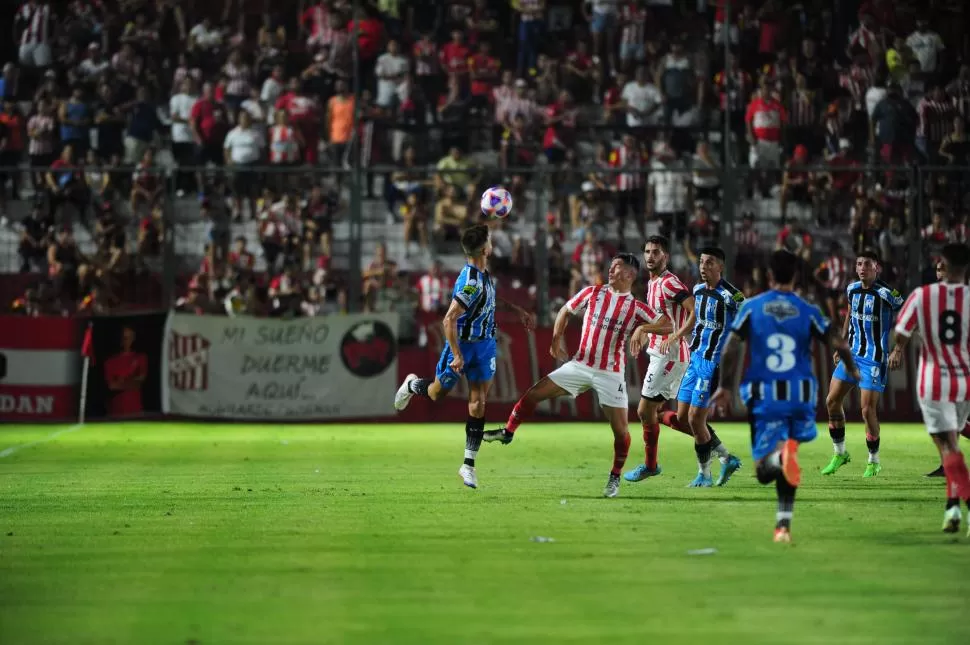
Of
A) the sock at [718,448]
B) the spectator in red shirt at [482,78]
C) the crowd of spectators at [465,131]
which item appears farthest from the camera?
the spectator in red shirt at [482,78]

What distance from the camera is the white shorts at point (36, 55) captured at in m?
31.9

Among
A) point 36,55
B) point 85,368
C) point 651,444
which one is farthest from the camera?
point 36,55

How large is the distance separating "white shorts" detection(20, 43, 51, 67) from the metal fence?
15.9ft

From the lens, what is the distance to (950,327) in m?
10.8

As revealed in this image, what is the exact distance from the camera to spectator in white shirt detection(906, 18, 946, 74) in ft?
99.9

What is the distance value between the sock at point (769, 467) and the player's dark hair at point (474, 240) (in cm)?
399

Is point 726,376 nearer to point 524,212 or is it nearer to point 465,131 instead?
point 524,212

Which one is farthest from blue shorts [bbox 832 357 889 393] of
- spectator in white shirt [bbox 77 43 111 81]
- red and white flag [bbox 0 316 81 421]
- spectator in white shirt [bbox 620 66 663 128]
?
spectator in white shirt [bbox 77 43 111 81]

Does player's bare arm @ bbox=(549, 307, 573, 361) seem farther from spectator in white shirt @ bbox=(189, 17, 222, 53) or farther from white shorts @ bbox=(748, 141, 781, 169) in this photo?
spectator in white shirt @ bbox=(189, 17, 222, 53)

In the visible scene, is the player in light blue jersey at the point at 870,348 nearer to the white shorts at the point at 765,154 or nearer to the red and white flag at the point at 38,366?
the white shorts at the point at 765,154

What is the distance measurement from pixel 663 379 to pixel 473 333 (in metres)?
2.01

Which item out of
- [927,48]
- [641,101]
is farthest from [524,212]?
[927,48]

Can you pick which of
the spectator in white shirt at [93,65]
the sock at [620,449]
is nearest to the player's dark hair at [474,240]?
the sock at [620,449]

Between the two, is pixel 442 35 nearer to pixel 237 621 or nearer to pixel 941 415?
pixel 941 415
